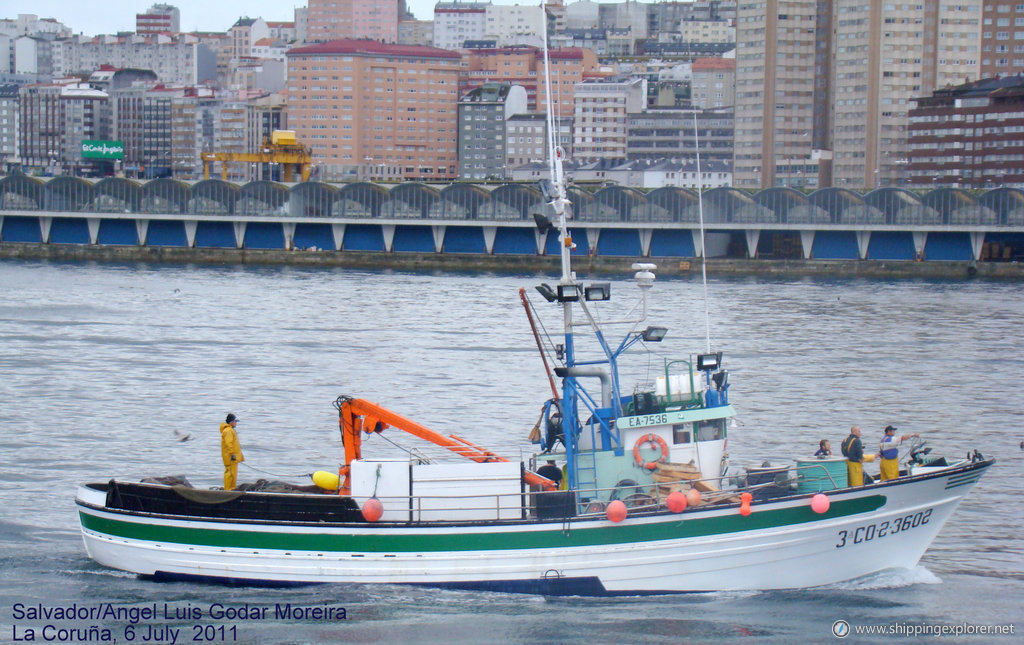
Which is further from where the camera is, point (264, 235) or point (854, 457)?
point (264, 235)

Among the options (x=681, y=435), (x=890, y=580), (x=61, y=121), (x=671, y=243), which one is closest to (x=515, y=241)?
(x=671, y=243)

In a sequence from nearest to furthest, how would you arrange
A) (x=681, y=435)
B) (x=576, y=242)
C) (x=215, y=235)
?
1. (x=681, y=435)
2. (x=576, y=242)
3. (x=215, y=235)

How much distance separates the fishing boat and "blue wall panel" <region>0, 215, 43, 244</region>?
274 ft

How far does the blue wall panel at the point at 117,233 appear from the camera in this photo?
9506 centimetres

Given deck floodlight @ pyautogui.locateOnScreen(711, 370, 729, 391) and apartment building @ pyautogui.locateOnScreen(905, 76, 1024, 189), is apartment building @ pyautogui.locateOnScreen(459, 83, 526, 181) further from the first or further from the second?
deck floodlight @ pyautogui.locateOnScreen(711, 370, 729, 391)

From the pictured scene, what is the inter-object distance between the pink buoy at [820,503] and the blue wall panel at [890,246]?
240ft

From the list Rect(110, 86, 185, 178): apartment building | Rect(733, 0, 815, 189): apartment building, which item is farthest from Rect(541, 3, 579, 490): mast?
Rect(110, 86, 185, 178): apartment building

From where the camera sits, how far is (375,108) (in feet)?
599

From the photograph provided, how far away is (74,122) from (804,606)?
18750 cm

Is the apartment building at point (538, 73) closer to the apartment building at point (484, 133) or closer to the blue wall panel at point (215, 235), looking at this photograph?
the apartment building at point (484, 133)

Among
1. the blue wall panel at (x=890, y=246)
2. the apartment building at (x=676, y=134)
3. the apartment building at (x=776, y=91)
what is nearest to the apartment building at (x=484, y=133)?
the apartment building at (x=676, y=134)

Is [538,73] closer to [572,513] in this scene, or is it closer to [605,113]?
[605,113]

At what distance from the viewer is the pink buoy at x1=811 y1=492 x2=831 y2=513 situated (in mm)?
16344

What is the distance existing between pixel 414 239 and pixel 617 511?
255 feet
